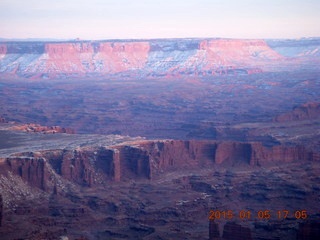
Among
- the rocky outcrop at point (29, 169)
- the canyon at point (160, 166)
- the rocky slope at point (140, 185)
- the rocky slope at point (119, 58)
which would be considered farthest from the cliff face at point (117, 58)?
the rocky outcrop at point (29, 169)

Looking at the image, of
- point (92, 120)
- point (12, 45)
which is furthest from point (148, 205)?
point (12, 45)

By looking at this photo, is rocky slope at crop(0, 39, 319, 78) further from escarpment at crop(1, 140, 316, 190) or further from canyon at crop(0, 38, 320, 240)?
escarpment at crop(1, 140, 316, 190)

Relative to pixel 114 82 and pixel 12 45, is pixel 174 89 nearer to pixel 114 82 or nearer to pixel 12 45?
pixel 114 82
